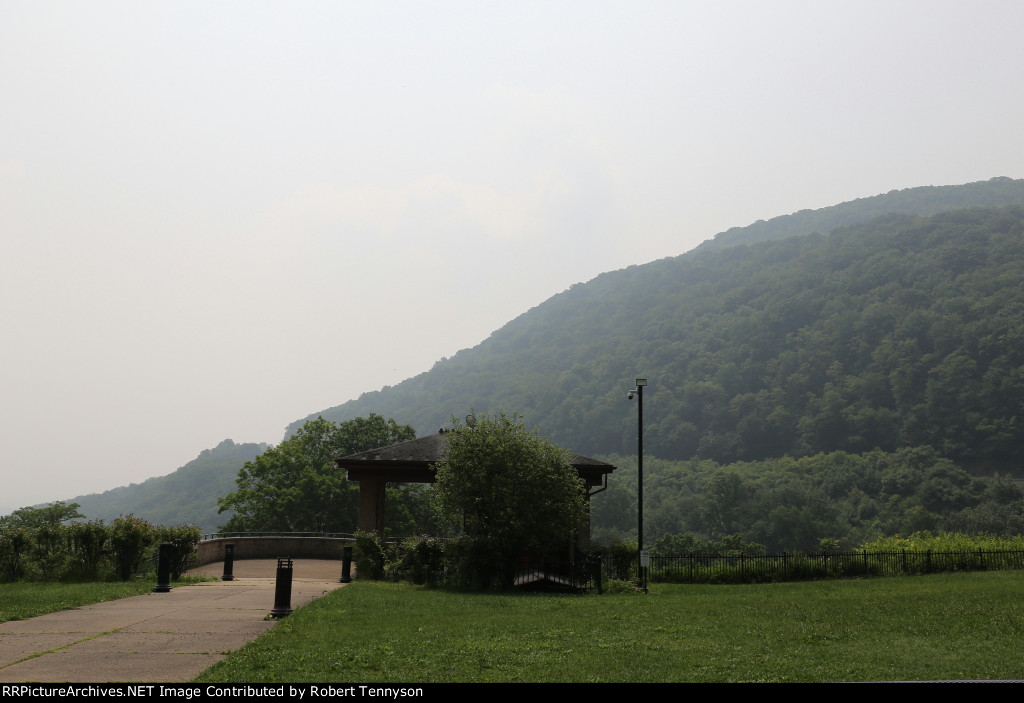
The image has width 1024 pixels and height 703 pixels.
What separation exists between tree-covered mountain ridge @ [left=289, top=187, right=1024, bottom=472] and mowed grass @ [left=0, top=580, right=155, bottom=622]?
134623mm

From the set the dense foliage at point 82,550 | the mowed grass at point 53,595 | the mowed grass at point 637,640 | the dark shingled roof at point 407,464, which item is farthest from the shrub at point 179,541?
the dark shingled roof at point 407,464

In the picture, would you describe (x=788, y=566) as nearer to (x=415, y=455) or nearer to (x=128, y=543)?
(x=415, y=455)

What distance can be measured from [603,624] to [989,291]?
16312 centimetres

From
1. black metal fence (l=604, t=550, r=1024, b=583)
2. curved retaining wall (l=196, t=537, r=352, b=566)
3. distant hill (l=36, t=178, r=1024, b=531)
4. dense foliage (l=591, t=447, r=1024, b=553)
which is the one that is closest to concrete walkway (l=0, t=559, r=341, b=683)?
black metal fence (l=604, t=550, r=1024, b=583)

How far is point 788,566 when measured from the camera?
26.7m

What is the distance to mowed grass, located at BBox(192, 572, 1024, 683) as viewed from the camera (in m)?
8.81

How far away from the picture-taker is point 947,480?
103 metres

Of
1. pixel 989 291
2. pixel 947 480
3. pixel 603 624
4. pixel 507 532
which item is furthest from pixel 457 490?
pixel 989 291

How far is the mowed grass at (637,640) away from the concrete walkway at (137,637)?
2.07ft

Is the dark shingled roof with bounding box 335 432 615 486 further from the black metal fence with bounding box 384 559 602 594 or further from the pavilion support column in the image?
the black metal fence with bounding box 384 559 602 594

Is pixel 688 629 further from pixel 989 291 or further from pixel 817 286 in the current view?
pixel 817 286

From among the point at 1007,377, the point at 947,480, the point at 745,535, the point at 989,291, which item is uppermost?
the point at 989,291

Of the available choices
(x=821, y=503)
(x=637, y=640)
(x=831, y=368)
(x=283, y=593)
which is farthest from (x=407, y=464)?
(x=831, y=368)

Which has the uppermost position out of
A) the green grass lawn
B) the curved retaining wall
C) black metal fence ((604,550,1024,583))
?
the green grass lawn
